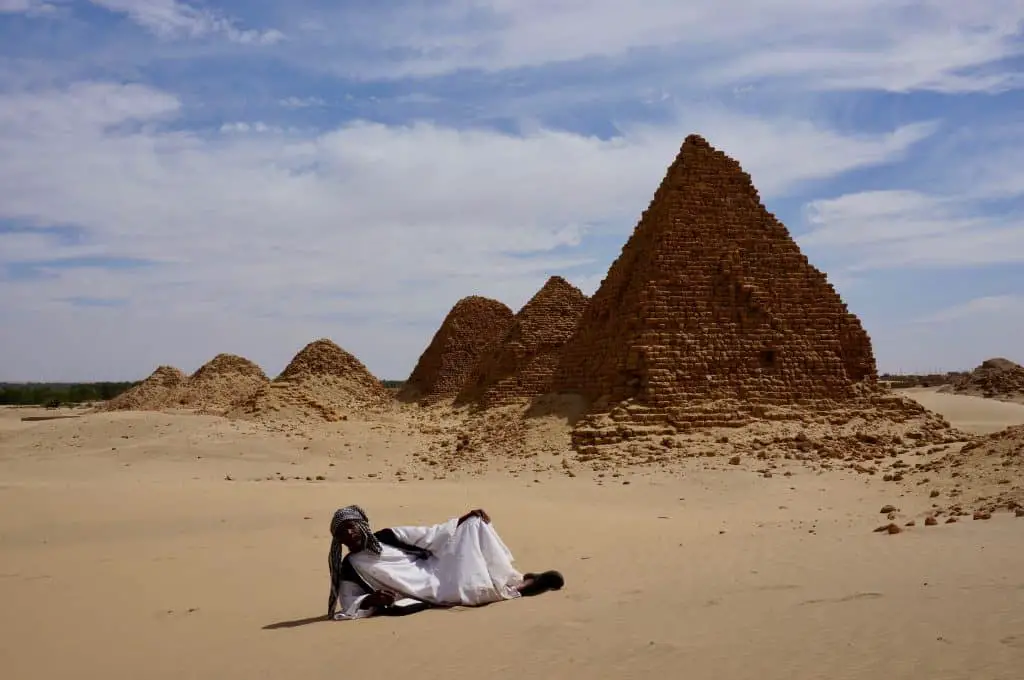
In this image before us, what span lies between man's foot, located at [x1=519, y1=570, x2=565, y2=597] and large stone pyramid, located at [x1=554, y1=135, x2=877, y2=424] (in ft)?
40.6

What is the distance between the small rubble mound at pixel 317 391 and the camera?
105 ft

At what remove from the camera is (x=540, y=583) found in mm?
6641

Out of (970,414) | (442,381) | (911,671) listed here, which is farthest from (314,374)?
(911,671)

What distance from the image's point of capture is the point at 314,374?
128 ft

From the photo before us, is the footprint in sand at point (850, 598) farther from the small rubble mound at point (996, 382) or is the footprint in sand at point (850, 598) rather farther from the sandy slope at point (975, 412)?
the small rubble mound at point (996, 382)

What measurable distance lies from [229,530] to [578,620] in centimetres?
674

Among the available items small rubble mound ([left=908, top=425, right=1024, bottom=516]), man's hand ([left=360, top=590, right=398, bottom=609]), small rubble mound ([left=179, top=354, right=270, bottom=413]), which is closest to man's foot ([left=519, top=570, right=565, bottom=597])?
man's hand ([left=360, top=590, right=398, bottom=609])

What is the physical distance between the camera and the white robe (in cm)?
625

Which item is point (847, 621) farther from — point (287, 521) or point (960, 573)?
point (287, 521)

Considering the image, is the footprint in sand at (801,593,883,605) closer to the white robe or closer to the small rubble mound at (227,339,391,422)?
the white robe

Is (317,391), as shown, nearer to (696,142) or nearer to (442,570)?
(696,142)

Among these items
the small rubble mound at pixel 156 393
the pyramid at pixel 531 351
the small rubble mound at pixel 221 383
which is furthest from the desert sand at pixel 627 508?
the small rubble mound at pixel 156 393

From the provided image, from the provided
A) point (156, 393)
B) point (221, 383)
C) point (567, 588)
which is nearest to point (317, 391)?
point (221, 383)

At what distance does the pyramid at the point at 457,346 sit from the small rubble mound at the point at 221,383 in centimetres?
892
